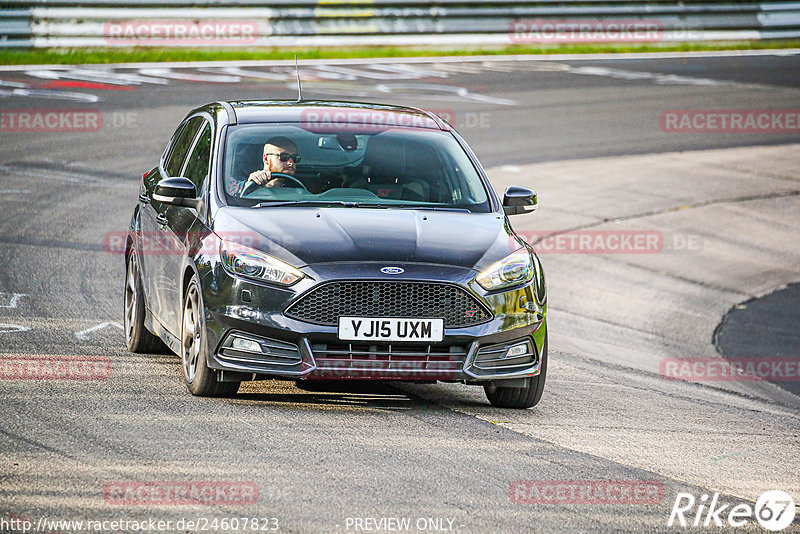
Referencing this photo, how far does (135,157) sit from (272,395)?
1143cm

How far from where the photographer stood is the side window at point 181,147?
9.46m

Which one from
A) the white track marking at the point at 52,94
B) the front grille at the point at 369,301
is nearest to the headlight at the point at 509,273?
the front grille at the point at 369,301

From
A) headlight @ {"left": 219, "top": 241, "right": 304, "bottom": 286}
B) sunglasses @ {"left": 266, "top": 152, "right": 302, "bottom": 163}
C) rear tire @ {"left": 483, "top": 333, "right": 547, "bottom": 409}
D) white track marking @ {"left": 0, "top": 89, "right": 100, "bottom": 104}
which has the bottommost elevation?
white track marking @ {"left": 0, "top": 89, "right": 100, "bottom": 104}

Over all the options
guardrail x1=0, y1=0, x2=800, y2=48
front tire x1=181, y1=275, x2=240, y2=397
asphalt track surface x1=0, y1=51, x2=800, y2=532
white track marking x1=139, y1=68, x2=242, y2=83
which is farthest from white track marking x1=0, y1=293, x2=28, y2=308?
guardrail x1=0, y1=0, x2=800, y2=48

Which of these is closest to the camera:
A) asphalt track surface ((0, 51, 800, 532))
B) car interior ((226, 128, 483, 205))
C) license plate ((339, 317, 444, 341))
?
asphalt track surface ((0, 51, 800, 532))

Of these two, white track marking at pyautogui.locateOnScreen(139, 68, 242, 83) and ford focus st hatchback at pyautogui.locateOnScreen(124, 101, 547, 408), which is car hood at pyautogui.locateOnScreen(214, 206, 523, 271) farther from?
white track marking at pyautogui.locateOnScreen(139, 68, 242, 83)

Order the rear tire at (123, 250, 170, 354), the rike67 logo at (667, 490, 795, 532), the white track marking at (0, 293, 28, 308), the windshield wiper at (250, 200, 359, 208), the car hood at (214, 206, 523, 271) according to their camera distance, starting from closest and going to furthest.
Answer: the rike67 logo at (667, 490, 795, 532) < the car hood at (214, 206, 523, 271) < the windshield wiper at (250, 200, 359, 208) < the rear tire at (123, 250, 170, 354) < the white track marking at (0, 293, 28, 308)

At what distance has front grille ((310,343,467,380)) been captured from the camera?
24.4ft

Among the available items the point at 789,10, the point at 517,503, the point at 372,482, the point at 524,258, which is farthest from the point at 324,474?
the point at 789,10

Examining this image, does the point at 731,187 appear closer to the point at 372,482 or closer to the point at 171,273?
the point at 171,273

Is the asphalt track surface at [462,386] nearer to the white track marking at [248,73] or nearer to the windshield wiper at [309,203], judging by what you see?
the white track marking at [248,73]

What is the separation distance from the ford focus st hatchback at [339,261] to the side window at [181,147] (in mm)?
167

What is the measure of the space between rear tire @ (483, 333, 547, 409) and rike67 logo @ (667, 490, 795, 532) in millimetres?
1824

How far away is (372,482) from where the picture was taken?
6.14 meters
